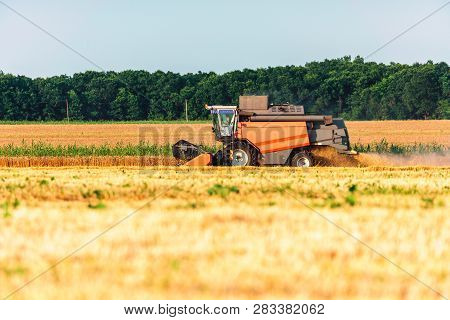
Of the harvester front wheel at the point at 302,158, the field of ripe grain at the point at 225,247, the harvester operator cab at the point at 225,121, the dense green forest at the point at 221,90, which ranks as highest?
the dense green forest at the point at 221,90

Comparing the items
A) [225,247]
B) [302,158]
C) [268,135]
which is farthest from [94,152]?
[225,247]

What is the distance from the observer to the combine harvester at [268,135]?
28.8 metres

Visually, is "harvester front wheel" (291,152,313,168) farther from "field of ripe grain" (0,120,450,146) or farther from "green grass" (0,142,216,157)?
"field of ripe grain" (0,120,450,146)

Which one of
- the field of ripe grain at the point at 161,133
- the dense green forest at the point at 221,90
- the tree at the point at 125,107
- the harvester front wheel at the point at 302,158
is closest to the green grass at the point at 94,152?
the harvester front wheel at the point at 302,158

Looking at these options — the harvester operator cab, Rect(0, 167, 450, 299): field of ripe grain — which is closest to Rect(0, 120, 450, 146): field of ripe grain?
the harvester operator cab

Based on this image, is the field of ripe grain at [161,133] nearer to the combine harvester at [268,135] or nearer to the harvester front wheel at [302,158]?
the combine harvester at [268,135]

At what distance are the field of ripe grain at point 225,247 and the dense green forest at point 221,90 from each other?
68.2 m

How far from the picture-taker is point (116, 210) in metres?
11.6

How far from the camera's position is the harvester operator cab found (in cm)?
2905

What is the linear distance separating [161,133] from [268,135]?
33.2 metres

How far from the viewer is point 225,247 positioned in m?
8.59

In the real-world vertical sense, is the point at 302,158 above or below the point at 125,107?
below

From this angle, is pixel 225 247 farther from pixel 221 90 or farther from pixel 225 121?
pixel 221 90
